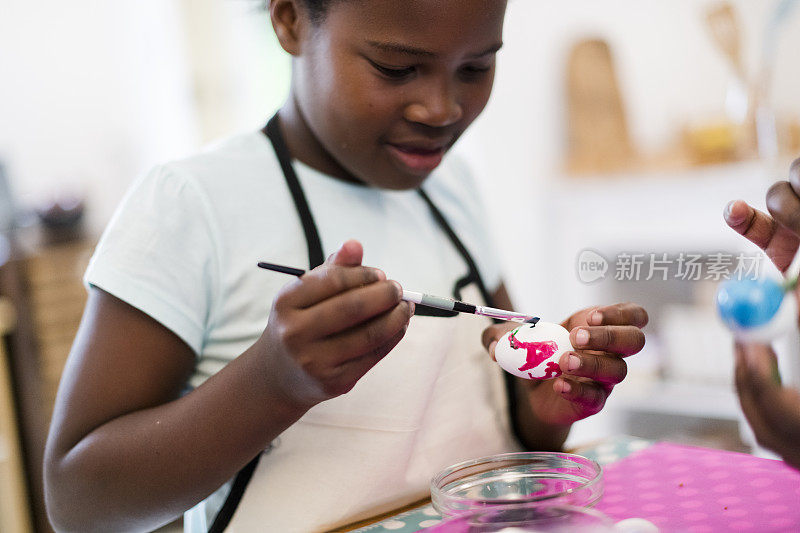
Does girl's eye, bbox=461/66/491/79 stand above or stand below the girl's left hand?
above

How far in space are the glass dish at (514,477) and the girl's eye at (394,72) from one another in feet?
1.15

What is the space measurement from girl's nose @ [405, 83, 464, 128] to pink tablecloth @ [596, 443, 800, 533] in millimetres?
354

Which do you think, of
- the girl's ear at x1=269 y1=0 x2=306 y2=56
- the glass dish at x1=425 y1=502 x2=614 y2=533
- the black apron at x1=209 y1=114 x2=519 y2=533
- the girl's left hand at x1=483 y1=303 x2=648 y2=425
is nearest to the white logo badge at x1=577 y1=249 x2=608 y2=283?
the girl's left hand at x1=483 y1=303 x2=648 y2=425

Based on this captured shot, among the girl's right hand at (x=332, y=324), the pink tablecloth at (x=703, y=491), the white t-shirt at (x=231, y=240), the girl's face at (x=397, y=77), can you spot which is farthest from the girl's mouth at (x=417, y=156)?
the pink tablecloth at (x=703, y=491)

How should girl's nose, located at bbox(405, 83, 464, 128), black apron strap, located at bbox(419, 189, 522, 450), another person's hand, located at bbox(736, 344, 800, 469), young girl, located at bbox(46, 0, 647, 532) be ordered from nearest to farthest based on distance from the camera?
another person's hand, located at bbox(736, 344, 800, 469)
young girl, located at bbox(46, 0, 647, 532)
girl's nose, located at bbox(405, 83, 464, 128)
black apron strap, located at bbox(419, 189, 522, 450)

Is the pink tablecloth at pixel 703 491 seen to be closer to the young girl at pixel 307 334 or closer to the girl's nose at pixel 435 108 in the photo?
the young girl at pixel 307 334

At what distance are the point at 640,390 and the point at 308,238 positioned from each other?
1471 mm

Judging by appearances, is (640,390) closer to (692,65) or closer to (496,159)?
(496,159)

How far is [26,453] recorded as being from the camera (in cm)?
207

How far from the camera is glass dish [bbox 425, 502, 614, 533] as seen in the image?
1.77ft

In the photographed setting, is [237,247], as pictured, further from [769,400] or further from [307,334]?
[769,400]

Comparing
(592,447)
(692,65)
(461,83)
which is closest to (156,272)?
(461,83)

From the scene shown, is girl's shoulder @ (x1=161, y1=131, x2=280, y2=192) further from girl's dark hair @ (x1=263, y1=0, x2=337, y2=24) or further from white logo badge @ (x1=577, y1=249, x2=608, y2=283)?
white logo badge @ (x1=577, y1=249, x2=608, y2=283)

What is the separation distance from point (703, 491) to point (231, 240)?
18.7 inches
